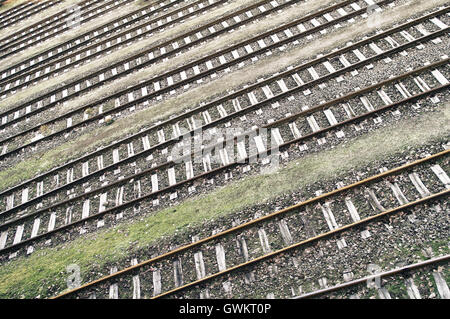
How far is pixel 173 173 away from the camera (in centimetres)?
969

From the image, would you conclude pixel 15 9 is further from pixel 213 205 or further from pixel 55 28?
pixel 213 205

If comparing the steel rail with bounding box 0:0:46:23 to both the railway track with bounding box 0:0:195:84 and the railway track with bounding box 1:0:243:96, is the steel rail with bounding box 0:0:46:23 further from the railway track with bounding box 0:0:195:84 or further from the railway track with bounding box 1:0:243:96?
the railway track with bounding box 1:0:243:96

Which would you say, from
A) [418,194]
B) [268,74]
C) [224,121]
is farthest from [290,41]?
[418,194]

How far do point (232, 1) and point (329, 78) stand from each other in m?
7.13

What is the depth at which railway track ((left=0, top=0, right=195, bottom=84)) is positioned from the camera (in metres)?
16.2

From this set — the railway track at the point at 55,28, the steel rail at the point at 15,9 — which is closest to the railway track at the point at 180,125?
the railway track at the point at 55,28

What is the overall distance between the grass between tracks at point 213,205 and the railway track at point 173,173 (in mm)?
462

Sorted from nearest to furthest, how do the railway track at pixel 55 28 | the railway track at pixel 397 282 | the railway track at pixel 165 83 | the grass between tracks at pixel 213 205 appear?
the railway track at pixel 397 282 → the grass between tracks at pixel 213 205 → the railway track at pixel 165 83 → the railway track at pixel 55 28

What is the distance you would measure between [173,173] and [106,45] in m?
8.97

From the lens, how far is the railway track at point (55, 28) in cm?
1809

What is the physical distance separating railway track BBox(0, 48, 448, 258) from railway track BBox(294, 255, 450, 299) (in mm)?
3690

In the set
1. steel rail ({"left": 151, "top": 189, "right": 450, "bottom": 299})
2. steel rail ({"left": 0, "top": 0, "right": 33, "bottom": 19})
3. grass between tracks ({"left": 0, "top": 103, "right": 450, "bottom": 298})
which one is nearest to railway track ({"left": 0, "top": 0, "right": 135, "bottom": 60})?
steel rail ({"left": 0, "top": 0, "right": 33, "bottom": 19})

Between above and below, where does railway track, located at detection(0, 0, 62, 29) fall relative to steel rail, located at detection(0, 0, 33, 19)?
below

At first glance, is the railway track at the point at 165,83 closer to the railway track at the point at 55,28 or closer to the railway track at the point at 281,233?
the railway track at the point at 281,233
